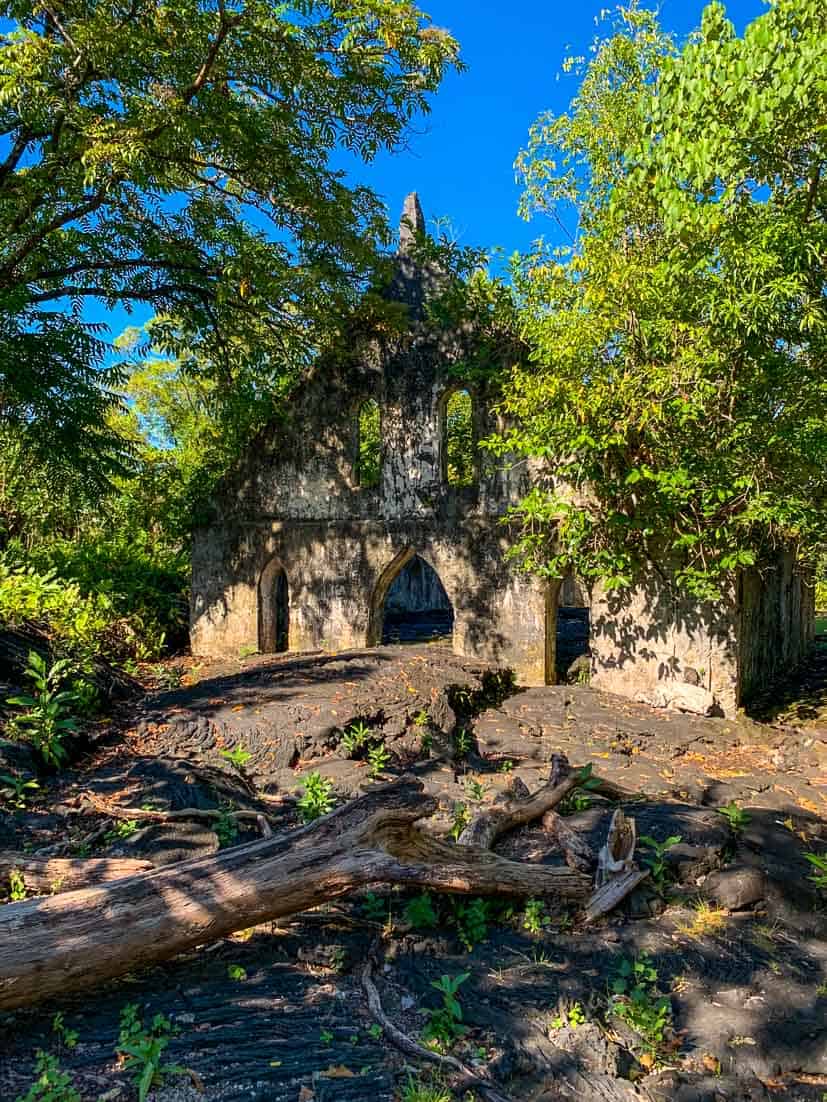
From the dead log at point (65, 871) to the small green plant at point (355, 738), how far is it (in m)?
4.36

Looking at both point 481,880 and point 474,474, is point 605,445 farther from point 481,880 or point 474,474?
point 481,880

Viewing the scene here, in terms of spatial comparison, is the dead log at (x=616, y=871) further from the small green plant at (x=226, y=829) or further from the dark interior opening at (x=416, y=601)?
the dark interior opening at (x=416, y=601)

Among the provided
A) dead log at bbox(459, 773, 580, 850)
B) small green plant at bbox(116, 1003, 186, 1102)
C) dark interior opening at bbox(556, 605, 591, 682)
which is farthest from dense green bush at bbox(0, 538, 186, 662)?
dark interior opening at bbox(556, 605, 591, 682)

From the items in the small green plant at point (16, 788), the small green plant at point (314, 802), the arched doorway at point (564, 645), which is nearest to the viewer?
the small green plant at point (16, 788)

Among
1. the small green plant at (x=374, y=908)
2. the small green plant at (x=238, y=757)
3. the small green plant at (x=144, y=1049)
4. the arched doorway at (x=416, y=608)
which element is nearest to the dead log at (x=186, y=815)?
the small green plant at (x=238, y=757)

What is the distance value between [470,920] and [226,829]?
2.20m

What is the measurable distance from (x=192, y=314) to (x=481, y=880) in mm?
11323

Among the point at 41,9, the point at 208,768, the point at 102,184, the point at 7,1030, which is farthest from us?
the point at 102,184

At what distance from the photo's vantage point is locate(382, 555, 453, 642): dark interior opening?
2365 cm

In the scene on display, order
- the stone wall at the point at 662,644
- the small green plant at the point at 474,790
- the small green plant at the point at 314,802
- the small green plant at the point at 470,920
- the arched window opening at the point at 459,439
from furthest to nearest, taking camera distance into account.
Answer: the arched window opening at the point at 459,439
the stone wall at the point at 662,644
the small green plant at the point at 474,790
the small green plant at the point at 314,802
the small green plant at the point at 470,920

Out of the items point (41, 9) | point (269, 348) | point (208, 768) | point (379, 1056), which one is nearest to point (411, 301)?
point (269, 348)

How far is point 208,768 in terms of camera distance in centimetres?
763

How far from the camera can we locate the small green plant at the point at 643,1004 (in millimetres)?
4051

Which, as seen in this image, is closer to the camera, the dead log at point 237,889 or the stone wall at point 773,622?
the dead log at point 237,889
